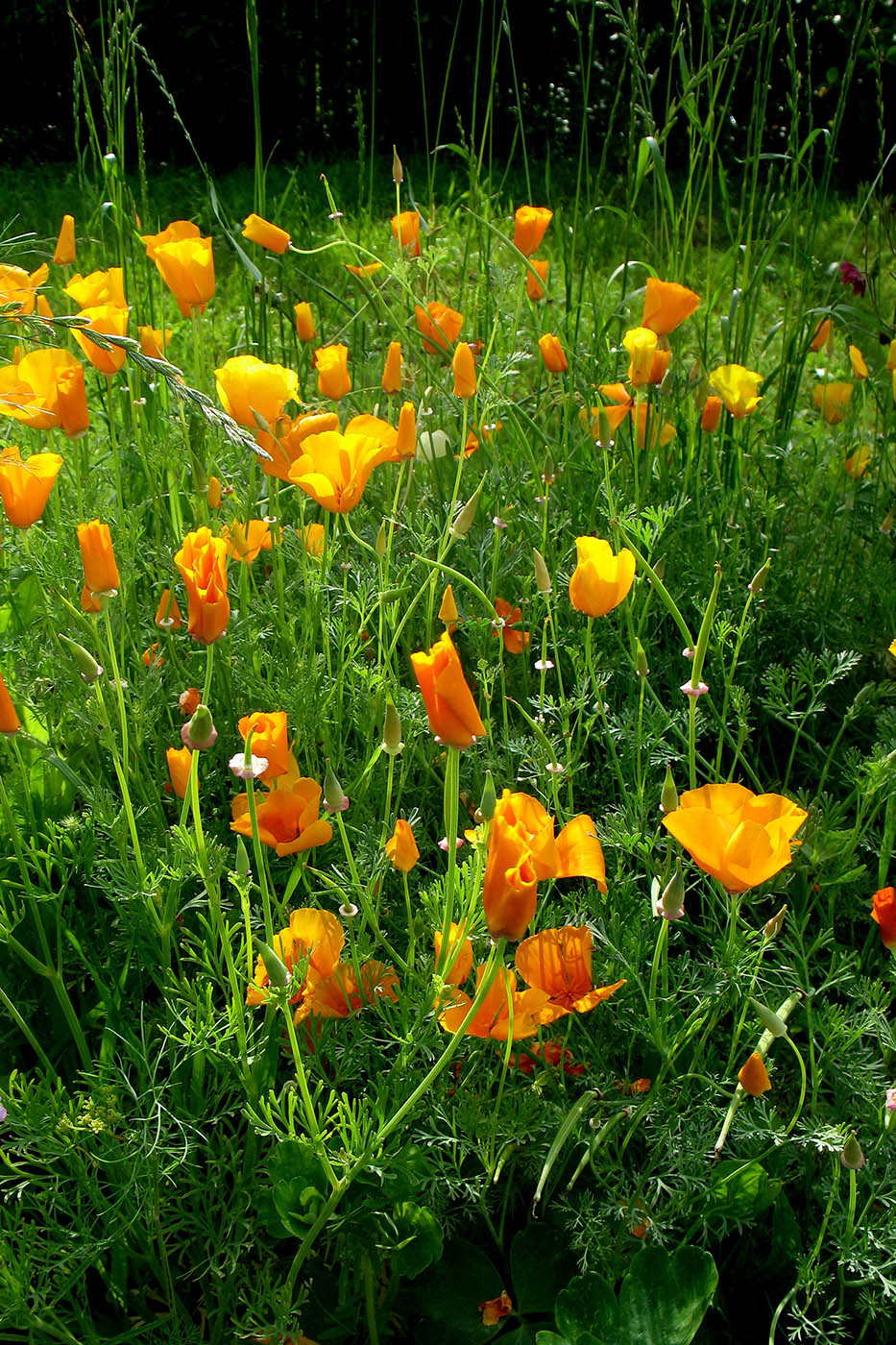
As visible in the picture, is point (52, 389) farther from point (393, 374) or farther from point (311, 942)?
point (311, 942)

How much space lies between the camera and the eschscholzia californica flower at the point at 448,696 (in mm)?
815

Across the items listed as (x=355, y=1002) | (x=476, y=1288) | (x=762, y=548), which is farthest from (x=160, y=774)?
(x=762, y=548)

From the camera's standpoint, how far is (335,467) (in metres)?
1.22

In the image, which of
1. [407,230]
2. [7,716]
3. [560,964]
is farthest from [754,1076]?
[407,230]

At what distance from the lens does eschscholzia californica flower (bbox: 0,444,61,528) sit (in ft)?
3.90

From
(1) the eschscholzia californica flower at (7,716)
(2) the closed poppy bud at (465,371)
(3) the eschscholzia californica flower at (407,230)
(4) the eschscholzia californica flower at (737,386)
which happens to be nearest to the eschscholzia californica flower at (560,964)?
(1) the eschscholzia californica flower at (7,716)

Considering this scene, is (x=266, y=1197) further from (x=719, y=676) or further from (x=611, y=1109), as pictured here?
(x=719, y=676)

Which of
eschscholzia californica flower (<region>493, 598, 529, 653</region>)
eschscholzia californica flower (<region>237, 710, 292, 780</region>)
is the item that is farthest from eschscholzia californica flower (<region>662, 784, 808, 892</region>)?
eschscholzia californica flower (<region>493, 598, 529, 653</region>)

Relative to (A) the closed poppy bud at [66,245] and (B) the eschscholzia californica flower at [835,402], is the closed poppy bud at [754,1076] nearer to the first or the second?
(B) the eschscholzia californica flower at [835,402]

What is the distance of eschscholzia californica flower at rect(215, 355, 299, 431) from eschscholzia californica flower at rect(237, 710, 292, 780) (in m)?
0.48

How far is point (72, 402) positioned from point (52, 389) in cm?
4

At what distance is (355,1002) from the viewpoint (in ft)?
3.63

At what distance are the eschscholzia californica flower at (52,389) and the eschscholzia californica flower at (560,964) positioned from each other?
2.66 feet

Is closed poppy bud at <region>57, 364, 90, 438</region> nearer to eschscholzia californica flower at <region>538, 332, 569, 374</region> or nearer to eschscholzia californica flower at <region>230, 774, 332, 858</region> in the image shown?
eschscholzia californica flower at <region>230, 774, 332, 858</region>
